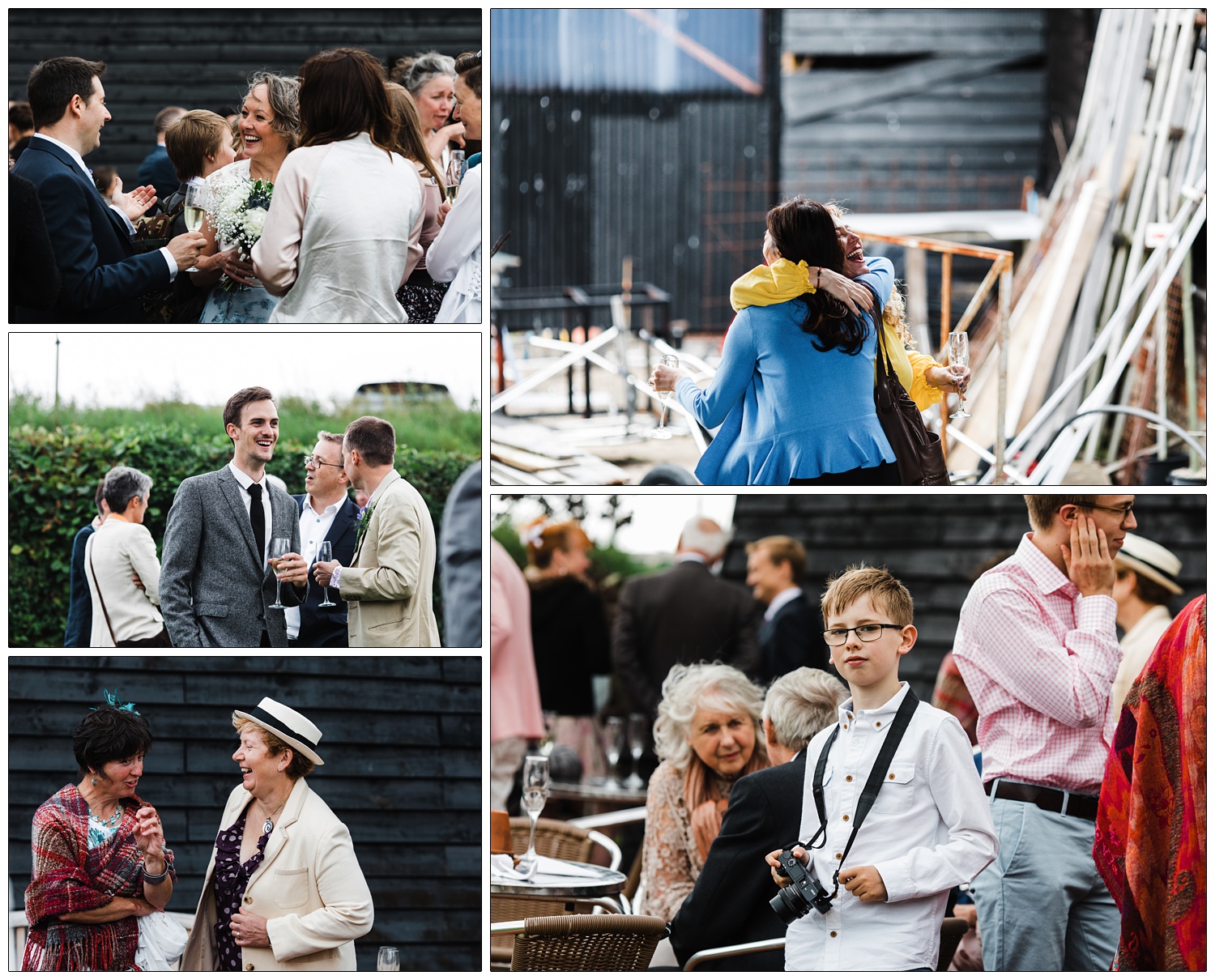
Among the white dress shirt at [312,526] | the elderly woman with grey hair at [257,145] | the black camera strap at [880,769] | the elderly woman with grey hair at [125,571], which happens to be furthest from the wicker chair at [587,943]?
the elderly woman with grey hair at [257,145]

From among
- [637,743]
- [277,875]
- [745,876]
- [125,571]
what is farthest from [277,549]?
[637,743]

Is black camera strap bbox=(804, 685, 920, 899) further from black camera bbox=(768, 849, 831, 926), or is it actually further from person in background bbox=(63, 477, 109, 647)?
person in background bbox=(63, 477, 109, 647)

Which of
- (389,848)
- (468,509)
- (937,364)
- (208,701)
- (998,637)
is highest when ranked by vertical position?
(937,364)

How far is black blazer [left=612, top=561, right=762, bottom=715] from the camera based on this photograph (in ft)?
16.1

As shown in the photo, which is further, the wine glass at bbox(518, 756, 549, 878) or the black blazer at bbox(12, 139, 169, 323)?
the wine glass at bbox(518, 756, 549, 878)

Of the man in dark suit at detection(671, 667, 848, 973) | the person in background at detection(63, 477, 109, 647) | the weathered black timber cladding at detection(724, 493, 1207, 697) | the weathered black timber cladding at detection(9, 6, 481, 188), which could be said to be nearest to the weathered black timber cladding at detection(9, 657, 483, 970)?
the person in background at detection(63, 477, 109, 647)

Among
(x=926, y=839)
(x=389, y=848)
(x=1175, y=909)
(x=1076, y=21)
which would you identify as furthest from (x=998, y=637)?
(x=1076, y=21)

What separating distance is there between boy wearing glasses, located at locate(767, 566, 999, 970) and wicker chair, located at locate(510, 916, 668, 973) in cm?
36

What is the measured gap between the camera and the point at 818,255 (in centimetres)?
259

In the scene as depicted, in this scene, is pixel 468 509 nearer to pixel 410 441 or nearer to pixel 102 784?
pixel 410 441

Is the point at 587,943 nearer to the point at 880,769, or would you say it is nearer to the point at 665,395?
the point at 880,769

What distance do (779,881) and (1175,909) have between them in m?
0.79

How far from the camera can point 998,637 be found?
8.64 feet

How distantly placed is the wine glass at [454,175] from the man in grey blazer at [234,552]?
0.63 meters
